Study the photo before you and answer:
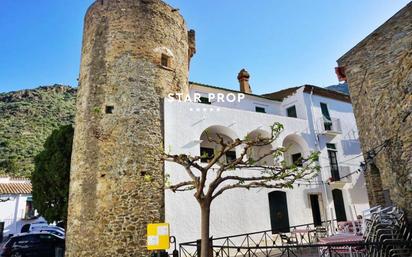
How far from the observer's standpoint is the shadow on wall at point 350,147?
68.6 ft

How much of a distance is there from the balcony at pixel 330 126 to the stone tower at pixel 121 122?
1020cm

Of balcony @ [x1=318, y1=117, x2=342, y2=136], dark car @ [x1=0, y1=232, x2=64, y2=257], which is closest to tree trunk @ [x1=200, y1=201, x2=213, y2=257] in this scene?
dark car @ [x1=0, y1=232, x2=64, y2=257]

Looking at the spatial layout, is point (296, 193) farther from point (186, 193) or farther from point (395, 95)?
point (395, 95)

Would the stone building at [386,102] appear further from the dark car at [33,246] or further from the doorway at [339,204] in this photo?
the dark car at [33,246]

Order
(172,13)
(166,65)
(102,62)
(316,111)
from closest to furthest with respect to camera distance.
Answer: (102,62) → (166,65) → (172,13) → (316,111)

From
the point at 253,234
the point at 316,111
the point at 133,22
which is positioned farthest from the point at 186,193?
the point at 316,111

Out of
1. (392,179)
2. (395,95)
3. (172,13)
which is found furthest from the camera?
(172,13)

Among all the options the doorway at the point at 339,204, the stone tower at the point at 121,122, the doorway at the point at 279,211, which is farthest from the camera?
the doorway at the point at 339,204

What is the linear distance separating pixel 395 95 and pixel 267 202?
9.67 metres

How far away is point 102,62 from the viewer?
47.5 feet

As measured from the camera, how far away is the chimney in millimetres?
22536

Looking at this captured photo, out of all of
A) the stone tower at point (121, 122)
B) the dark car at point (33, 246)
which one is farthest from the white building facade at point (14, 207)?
the stone tower at point (121, 122)

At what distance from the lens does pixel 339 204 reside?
19.1m

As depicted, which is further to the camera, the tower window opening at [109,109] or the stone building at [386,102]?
the tower window opening at [109,109]
